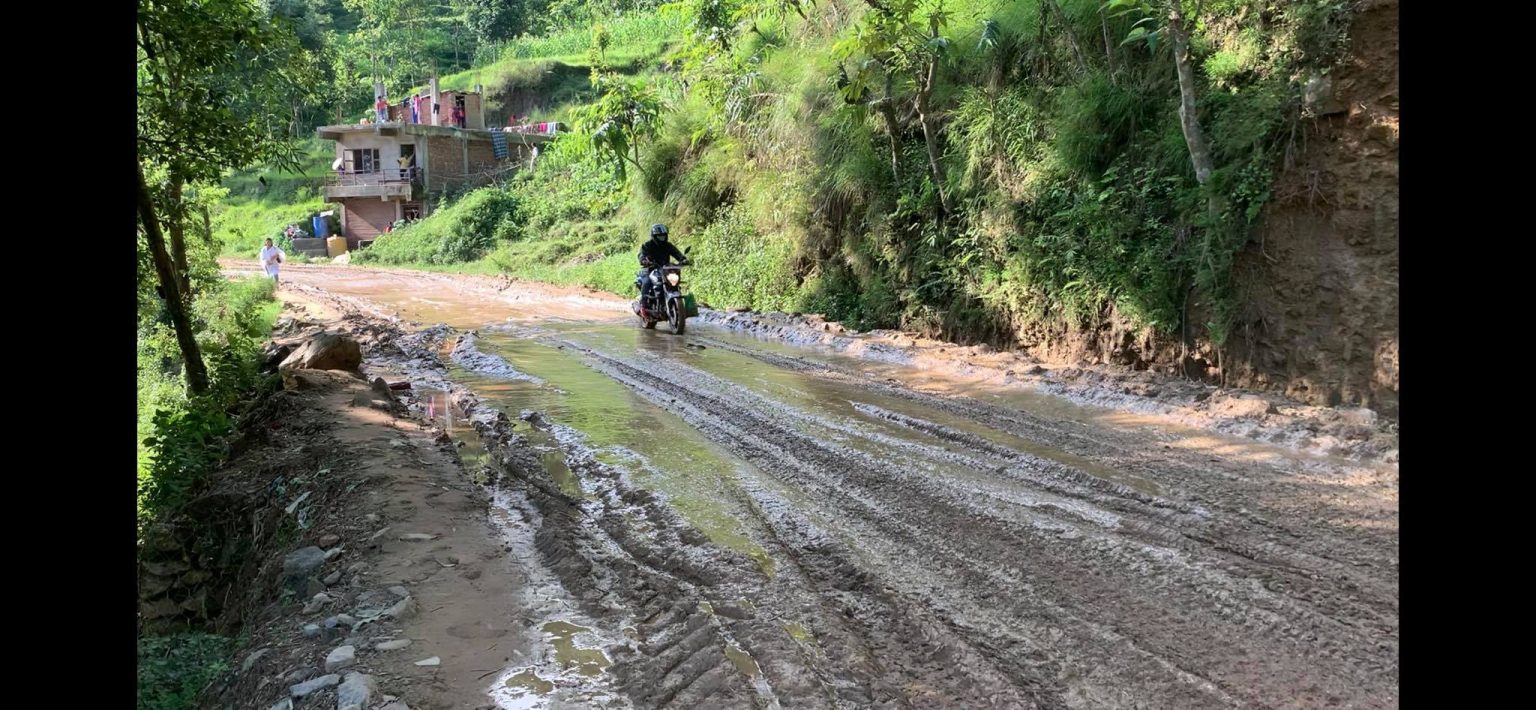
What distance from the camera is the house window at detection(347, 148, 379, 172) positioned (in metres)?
42.5

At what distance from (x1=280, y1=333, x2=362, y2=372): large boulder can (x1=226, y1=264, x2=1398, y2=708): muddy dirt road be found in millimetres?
2469

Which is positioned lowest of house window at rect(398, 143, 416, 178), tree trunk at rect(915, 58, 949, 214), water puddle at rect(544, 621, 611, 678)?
water puddle at rect(544, 621, 611, 678)

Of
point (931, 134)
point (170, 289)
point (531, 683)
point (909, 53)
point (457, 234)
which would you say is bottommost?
point (531, 683)

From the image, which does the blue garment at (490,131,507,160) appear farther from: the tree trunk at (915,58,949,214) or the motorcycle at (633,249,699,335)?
the tree trunk at (915,58,949,214)

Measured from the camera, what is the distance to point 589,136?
22828 millimetres

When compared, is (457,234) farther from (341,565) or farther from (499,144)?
(341,565)

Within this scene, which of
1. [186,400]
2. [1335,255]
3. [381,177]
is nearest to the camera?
[1335,255]

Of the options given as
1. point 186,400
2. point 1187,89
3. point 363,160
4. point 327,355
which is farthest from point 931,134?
point 363,160

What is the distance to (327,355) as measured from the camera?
9.88 m

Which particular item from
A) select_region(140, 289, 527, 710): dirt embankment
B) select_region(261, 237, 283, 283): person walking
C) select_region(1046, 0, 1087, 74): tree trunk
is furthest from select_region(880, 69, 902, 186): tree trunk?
select_region(261, 237, 283, 283): person walking

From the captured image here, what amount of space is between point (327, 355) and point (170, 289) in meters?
1.78

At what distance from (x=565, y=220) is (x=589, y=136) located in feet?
36.1
